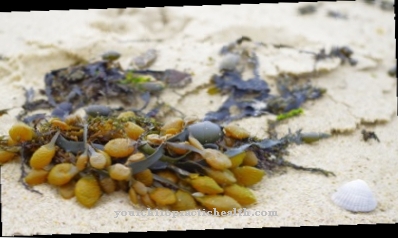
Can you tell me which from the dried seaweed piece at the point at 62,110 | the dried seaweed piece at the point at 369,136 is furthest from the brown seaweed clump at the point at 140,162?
the dried seaweed piece at the point at 369,136

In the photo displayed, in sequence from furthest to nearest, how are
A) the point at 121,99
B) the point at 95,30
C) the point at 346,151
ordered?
1. the point at 95,30
2. the point at 121,99
3. the point at 346,151

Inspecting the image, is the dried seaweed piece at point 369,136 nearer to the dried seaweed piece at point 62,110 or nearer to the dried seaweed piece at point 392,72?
the dried seaweed piece at point 392,72

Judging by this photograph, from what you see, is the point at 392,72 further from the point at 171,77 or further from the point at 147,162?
the point at 147,162

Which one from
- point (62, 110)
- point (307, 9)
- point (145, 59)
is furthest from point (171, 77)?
point (307, 9)

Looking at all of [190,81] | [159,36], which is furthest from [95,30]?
[190,81]

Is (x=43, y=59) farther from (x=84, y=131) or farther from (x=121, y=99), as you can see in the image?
(x=84, y=131)

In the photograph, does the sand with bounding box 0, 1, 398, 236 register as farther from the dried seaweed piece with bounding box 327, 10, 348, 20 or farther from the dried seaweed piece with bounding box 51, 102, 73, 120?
the dried seaweed piece with bounding box 51, 102, 73, 120
